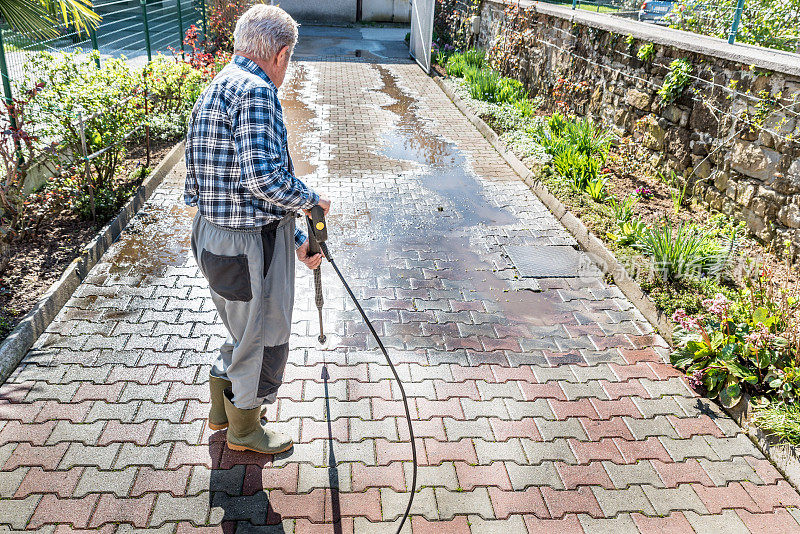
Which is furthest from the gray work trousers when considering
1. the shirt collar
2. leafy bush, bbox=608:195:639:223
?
leafy bush, bbox=608:195:639:223

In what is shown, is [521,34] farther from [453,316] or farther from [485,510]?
[485,510]

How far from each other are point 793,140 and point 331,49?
14687 millimetres

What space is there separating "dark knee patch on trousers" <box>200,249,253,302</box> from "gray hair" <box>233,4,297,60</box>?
3.13 ft

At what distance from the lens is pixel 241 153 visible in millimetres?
2605

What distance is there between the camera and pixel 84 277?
492 centimetres

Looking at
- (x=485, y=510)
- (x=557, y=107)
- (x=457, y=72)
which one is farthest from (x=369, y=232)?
(x=457, y=72)

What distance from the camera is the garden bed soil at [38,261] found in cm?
424

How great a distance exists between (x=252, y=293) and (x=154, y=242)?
10.6 ft

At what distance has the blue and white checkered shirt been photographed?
260 centimetres

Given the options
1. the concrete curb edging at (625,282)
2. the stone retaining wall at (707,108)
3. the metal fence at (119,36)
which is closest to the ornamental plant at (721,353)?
the concrete curb edging at (625,282)

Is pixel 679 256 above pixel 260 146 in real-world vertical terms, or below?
below

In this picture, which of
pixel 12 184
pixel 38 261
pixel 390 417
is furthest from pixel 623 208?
pixel 12 184

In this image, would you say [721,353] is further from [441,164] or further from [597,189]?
[441,164]

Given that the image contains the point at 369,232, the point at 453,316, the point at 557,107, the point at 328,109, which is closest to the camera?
the point at 453,316
